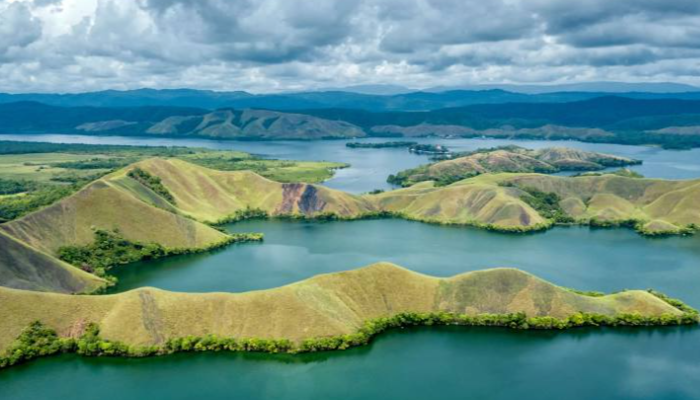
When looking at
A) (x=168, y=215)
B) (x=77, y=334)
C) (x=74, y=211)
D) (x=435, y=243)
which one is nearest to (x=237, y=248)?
(x=168, y=215)

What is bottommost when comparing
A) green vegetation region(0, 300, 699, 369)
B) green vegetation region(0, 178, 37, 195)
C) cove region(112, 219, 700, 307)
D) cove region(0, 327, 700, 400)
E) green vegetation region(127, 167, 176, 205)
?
cove region(0, 327, 700, 400)

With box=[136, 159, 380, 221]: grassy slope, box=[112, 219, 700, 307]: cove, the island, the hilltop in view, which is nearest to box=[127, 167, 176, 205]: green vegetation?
the hilltop

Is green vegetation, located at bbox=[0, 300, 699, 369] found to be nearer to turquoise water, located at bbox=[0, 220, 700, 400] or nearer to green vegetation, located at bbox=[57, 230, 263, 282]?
turquoise water, located at bbox=[0, 220, 700, 400]

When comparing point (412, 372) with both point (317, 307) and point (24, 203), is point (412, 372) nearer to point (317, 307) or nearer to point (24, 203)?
point (317, 307)

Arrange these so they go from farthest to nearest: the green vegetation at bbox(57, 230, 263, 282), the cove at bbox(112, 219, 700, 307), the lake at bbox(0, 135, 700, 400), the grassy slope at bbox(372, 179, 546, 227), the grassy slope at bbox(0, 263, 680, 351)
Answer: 1. the grassy slope at bbox(372, 179, 546, 227)
2. the green vegetation at bbox(57, 230, 263, 282)
3. the cove at bbox(112, 219, 700, 307)
4. the grassy slope at bbox(0, 263, 680, 351)
5. the lake at bbox(0, 135, 700, 400)

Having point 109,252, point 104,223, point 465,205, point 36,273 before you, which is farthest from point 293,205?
point 36,273

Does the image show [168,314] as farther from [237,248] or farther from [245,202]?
[245,202]
